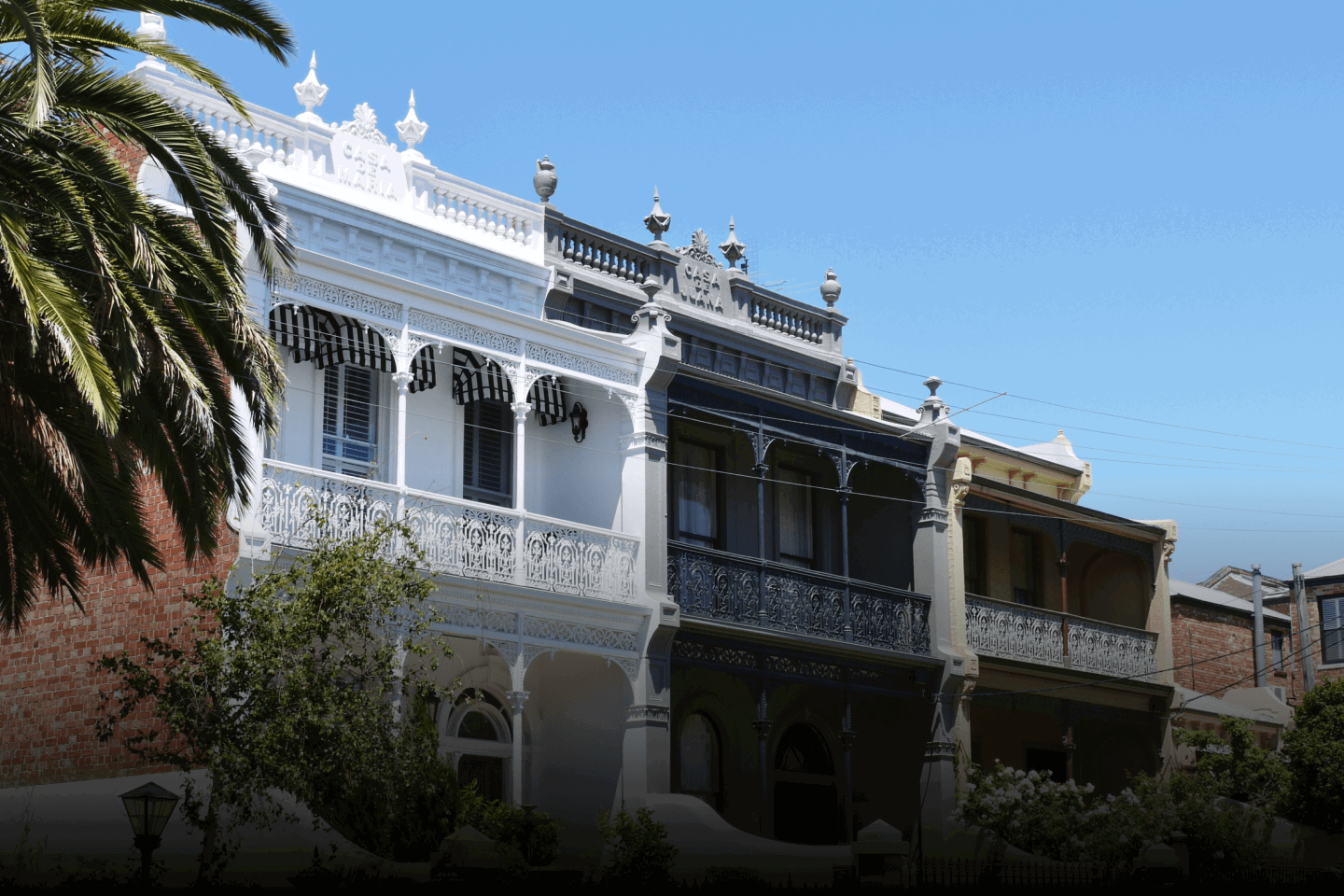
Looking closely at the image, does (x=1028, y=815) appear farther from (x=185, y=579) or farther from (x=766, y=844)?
(x=185, y=579)

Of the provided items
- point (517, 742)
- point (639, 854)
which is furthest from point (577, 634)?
point (639, 854)

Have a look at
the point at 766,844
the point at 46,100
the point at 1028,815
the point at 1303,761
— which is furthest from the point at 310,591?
the point at 1303,761

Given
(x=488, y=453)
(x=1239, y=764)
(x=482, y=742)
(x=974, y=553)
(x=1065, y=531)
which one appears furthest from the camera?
(x=974, y=553)

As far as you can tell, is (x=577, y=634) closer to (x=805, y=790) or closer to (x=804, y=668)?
(x=804, y=668)

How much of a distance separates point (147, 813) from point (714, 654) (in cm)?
938

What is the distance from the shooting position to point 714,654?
21.4 m

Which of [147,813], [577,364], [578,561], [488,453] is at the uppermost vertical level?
[577,364]

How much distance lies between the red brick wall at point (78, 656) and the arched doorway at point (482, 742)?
13.9 ft

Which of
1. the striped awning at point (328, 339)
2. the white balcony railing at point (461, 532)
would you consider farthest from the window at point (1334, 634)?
the striped awning at point (328, 339)

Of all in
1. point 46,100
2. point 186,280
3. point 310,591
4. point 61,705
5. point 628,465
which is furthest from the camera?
point 628,465

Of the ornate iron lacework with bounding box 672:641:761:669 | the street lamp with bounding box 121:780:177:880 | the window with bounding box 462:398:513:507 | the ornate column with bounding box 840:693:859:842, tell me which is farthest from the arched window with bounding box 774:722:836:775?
the street lamp with bounding box 121:780:177:880

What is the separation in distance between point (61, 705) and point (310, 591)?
4772 millimetres

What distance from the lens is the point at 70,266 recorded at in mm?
12883

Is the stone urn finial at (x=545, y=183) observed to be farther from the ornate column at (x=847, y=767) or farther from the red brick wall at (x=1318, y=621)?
the red brick wall at (x=1318, y=621)
